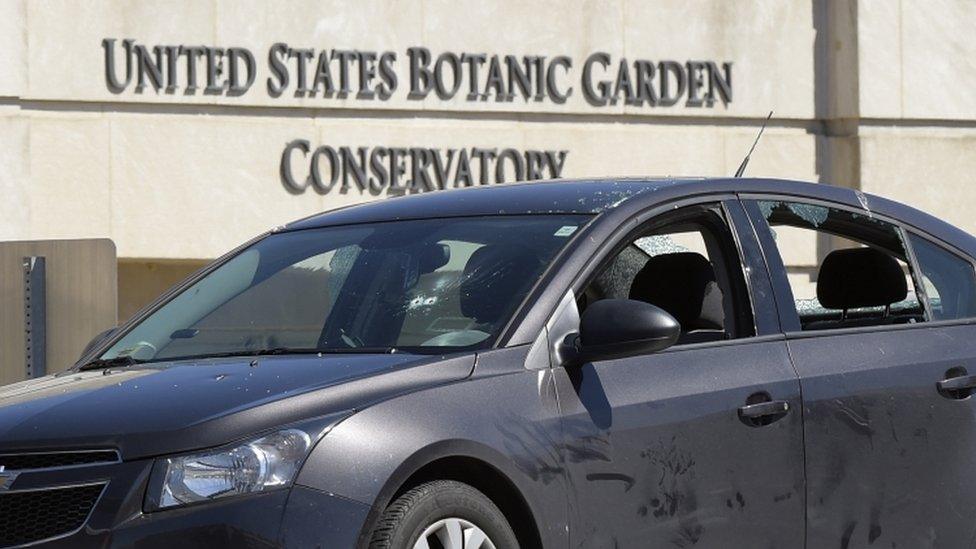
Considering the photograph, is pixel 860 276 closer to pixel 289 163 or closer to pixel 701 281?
pixel 701 281

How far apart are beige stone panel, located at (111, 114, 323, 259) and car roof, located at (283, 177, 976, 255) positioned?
37.6 ft

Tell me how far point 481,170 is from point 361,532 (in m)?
14.5

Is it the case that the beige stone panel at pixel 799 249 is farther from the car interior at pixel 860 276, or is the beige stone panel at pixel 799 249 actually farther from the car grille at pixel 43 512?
the car grille at pixel 43 512

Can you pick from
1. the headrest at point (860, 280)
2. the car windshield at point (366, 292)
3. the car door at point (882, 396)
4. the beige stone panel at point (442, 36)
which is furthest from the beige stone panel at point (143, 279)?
the car door at point (882, 396)

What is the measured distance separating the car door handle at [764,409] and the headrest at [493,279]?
2.33 feet

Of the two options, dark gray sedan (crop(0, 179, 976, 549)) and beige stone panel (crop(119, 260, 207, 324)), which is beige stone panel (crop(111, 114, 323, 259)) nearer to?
beige stone panel (crop(119, 260, 207, 324))

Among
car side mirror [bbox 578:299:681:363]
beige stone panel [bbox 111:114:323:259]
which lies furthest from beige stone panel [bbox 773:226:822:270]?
car side mirror [bbox 578:299:681:363]

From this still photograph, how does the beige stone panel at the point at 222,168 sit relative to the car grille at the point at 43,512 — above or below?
above

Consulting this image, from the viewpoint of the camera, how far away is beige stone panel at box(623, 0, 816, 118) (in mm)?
19641

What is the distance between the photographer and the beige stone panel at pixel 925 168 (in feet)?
66.5

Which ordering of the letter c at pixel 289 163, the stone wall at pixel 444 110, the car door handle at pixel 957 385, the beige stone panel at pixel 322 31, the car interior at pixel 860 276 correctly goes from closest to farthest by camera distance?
the car door handle at pixel 957 385, the car interior at pixel 860 276, the stone wall at pixel 444 110, the beige stone panel at pixel 322 31, the letter c at pixel 289 163

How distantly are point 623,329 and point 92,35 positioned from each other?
1323 cm

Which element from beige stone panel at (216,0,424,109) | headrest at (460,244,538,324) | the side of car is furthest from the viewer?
beige stone panel at (216,0,424,109)

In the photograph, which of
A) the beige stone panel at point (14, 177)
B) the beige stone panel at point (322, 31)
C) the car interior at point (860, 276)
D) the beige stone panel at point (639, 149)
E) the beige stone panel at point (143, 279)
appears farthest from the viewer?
the beige stone panel at point (639, 149)
